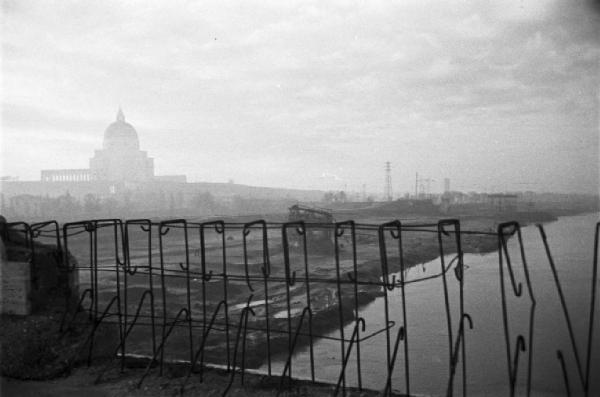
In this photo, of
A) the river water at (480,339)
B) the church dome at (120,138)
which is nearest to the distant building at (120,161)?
the church dome at (120,138)

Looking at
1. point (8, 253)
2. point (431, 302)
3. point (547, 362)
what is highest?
point (8, 253)

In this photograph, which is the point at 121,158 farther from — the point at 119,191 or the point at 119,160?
the point at 119,191

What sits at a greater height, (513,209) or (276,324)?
(513,209)

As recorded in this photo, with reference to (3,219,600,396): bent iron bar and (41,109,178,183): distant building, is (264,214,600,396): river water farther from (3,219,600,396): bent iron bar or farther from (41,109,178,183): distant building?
(41,109,178,183): distant building

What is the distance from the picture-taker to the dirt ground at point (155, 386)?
12.4 ft

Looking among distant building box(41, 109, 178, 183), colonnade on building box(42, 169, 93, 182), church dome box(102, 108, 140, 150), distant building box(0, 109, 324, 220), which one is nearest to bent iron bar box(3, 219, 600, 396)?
distant building box(0, 109, 324, 220)

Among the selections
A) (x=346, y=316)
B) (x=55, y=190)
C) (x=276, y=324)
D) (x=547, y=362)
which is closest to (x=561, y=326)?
(x=547, y=362)

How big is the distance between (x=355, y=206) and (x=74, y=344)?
1197 inches

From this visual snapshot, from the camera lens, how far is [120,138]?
92625 mm

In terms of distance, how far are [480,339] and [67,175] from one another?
77517 mm

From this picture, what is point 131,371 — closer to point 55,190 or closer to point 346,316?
point 346,316

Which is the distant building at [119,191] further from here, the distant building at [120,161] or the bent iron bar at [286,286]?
the bent iron bar at [286,286]

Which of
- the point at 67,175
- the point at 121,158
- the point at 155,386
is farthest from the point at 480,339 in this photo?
the point at 121,158

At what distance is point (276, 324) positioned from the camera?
45.0ft
